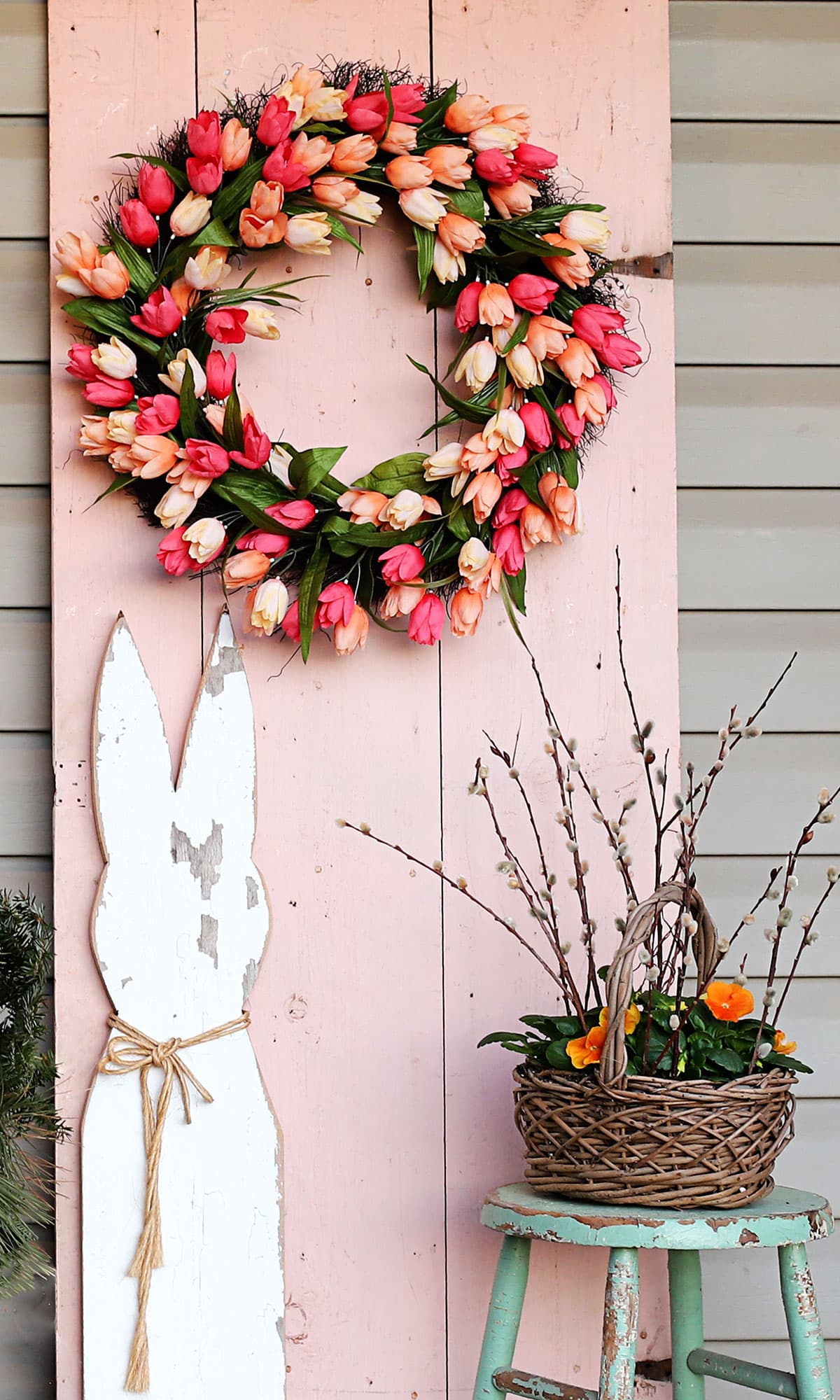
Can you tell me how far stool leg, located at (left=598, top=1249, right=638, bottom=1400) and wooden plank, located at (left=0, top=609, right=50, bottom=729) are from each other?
788 mm

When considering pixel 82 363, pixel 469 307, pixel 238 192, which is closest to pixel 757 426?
pixel 469 307

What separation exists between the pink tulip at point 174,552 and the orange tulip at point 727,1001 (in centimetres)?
65

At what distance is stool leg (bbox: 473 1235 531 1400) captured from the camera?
1.26 meters

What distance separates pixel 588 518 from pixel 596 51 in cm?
52

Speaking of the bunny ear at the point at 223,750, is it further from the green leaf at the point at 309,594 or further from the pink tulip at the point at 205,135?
the pink tulip at the point at 205,135

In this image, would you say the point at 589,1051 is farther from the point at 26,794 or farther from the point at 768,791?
the point at 26,794

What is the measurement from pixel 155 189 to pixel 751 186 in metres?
0.66

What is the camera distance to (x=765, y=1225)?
1.14m

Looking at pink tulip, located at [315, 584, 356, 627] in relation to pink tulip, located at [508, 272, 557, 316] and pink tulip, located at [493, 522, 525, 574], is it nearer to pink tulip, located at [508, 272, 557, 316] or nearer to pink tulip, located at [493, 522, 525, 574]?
pink tulip, located at [493, 522, 525, 574]

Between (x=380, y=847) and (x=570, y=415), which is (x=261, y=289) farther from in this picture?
(x=380, y=847)

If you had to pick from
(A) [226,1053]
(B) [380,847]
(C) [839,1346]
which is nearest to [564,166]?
(B) [380,847]

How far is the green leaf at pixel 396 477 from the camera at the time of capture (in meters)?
1.42

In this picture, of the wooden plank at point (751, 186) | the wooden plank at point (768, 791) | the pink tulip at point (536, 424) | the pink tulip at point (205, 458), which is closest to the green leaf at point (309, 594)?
the pink tulip at point (205, 458)

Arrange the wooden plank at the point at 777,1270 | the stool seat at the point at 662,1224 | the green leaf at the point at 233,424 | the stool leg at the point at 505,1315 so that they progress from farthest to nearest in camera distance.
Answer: the wooden plank at the point at 777,1270, the green leaf at the point at 233,424, the stool leg at the point at 505,1315, the stool seat at the point at 662,1224
